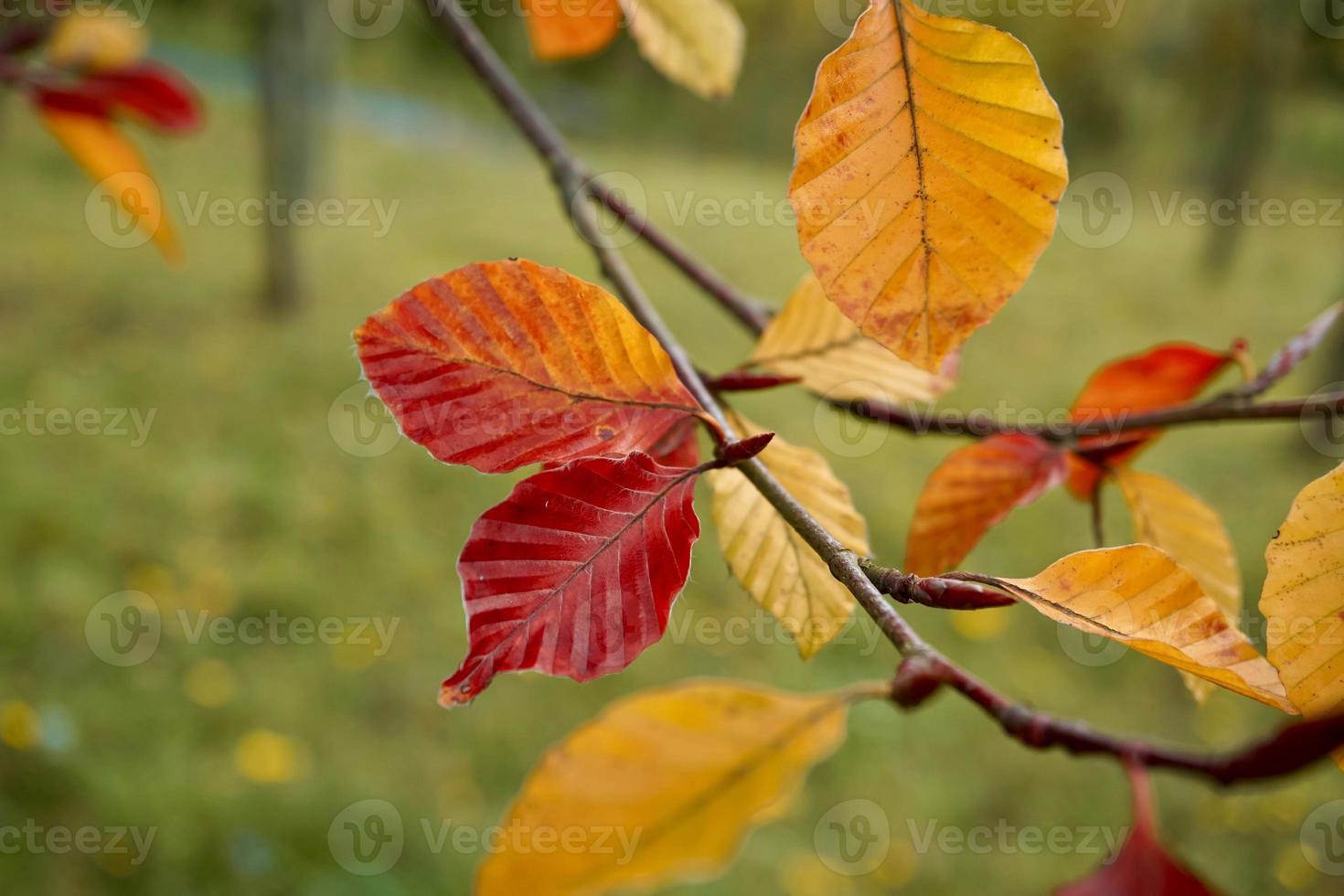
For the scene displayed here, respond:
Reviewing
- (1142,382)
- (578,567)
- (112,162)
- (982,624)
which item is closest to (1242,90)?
(982,624)

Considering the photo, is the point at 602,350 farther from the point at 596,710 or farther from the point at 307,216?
the point at 307,216

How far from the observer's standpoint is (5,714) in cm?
150

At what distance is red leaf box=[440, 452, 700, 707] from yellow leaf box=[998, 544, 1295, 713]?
0.09 meters

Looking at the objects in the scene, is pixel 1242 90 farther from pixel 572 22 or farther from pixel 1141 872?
pixel 1141 872

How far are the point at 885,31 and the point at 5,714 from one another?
1.77 metres

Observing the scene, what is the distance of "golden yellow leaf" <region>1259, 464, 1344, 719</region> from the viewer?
0.76 ft

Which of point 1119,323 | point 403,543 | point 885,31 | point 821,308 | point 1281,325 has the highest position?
point 885,31

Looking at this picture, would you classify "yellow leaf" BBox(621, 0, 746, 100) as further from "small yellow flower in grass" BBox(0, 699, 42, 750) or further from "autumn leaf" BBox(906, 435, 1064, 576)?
"small yellow flower in grass" BBox(0, 699, 42, 750)

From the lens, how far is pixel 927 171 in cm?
26

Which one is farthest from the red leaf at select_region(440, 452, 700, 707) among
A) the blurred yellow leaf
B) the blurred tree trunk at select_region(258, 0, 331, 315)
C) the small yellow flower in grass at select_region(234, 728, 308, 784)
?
the blurred tree trunk at select_region(258, 0, 331, 315)

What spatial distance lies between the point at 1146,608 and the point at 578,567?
143 millimetres

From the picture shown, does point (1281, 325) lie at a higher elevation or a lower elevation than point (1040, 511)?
lower

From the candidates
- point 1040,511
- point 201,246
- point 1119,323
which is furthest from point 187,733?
point 1119,323

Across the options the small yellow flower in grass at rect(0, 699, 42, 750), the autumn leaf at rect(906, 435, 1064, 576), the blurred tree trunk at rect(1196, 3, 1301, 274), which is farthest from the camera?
the blurred tree trunk at rect(1196, 3, 1301, 274)
